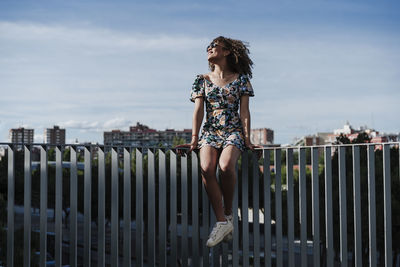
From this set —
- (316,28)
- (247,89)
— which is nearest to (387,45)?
(316,28)

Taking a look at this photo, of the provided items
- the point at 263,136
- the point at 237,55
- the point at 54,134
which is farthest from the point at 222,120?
the point at 263,136

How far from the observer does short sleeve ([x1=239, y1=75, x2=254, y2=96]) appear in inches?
163

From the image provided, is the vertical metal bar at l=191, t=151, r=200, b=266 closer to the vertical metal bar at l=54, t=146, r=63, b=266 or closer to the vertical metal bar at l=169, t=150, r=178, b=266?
the vertical metal bar at l=169, t=150, r=178, b=266

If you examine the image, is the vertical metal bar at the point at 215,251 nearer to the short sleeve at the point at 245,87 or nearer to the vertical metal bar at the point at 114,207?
the vertical metal bar at the point at 114,207

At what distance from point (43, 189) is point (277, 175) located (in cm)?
178

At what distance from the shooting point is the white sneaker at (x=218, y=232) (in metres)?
3.92

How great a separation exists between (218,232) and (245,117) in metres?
0.93

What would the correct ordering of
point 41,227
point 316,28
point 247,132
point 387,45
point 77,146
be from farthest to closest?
point 387,45, point 316,28, point 247,132, point 77,146, point 41,227

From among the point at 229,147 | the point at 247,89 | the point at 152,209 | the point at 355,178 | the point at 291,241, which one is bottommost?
the point at 291,241

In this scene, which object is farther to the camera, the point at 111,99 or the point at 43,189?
the point at 111,99

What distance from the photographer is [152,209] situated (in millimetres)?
4109

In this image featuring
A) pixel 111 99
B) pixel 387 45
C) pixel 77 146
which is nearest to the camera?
pixel 77 146

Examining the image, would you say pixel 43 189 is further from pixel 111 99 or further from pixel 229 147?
pixel 111 99

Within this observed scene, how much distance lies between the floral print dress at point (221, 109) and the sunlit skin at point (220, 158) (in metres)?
0.04
